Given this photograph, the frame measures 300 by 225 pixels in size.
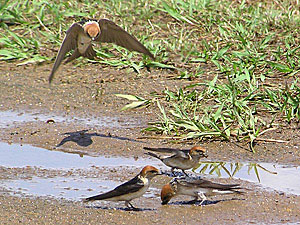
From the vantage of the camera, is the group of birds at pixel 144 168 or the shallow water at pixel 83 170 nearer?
the group of birds at pixel 144 168

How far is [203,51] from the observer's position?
10.7 m

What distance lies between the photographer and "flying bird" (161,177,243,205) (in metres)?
5.99

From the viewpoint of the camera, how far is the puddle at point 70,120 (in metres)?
8.58

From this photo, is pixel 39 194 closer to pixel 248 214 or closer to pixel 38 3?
pixel 248 214

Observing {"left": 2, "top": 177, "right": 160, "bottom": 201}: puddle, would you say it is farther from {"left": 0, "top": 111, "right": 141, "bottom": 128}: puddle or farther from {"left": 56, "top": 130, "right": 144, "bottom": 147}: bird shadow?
{"left": 0, "top": 111, "right": 141, "bottom": 128}: puddle

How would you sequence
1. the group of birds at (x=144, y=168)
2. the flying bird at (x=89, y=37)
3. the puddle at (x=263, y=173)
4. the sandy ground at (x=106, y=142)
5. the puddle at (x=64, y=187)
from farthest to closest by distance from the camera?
the flying bird at (x=89, y=37) → the puddle at (x=263, y=173) → the puddle at (x=64, y=187) → the group of birds at (x=144, y=168) → the sandy ground at (x=106, y=142)

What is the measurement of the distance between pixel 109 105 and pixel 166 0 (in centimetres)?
353

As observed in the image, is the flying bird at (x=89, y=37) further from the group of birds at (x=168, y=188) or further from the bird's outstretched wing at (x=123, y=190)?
the bird's outstretched wing at (x=123, y=190)

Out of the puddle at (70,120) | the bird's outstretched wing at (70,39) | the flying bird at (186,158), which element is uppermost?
the bird's outstretched wing at (70,39)

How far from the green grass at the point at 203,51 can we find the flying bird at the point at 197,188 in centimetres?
155

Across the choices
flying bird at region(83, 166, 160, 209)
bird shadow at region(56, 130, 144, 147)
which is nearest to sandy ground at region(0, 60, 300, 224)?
bird shadow at region(56, 130, 144, 147)

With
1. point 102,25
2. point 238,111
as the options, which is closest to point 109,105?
point 102,25

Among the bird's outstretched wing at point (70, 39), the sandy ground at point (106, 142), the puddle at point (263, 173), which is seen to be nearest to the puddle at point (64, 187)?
the sandy ground at point (106, 142)

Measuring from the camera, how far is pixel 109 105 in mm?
9352
